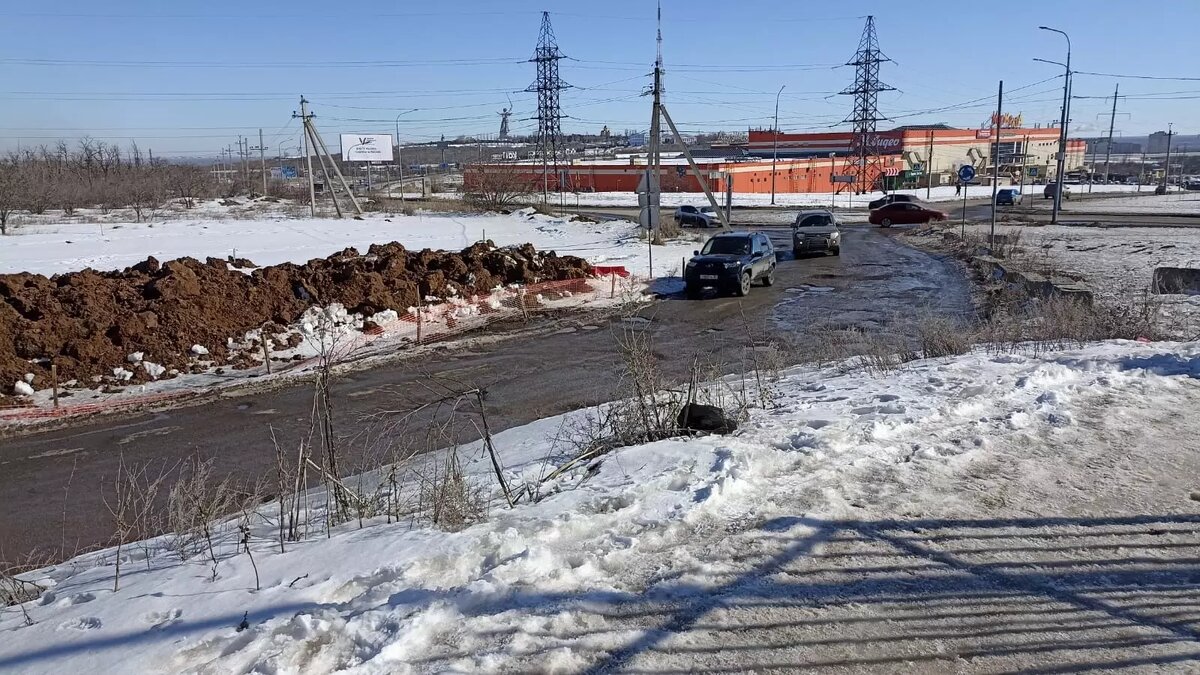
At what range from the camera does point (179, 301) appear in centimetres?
1684

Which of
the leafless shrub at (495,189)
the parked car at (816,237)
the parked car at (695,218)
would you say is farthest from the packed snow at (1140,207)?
the leafless shrub at (495,189)

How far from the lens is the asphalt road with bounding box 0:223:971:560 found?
921 cm

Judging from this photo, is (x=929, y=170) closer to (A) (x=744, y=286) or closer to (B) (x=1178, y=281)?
(A) (x=744, y=286)

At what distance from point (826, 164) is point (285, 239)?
72.9m

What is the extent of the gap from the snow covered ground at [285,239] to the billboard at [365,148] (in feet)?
97.4

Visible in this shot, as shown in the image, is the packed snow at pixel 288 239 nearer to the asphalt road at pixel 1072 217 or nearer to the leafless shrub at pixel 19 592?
the leafless shrub at pixel 19 592

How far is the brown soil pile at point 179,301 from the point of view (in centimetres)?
1475

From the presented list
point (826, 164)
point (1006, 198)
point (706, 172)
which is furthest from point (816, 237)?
point (826, 164)

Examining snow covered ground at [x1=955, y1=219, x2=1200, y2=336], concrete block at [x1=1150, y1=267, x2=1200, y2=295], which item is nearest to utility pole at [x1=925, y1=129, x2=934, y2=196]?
snow covered ground at [x1=955, y1=219, x2=1200, y2=336]

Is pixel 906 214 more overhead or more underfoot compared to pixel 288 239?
more overhead

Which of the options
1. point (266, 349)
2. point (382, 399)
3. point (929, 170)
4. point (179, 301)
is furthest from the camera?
point (929, 170)

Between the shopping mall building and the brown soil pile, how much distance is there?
181 ft

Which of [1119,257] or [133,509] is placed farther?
[1119,257]

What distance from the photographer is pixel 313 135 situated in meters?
49.0
